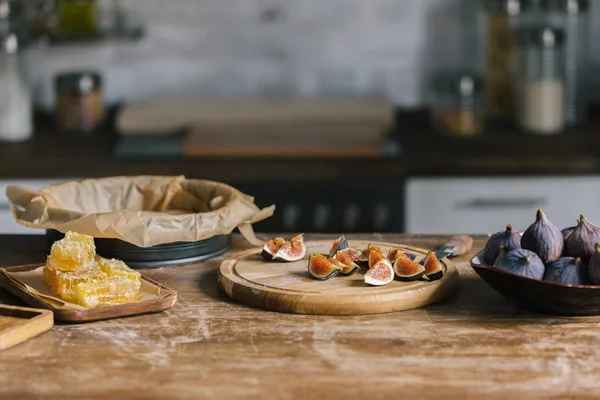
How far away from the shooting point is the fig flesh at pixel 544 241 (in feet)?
5.73

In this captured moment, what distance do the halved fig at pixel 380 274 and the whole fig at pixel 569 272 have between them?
0.28 m

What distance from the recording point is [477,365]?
152cm

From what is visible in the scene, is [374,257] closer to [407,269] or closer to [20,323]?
[407,269]

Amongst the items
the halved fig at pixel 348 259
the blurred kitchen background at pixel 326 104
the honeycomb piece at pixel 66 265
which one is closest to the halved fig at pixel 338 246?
the halved fig at pixel 348 259

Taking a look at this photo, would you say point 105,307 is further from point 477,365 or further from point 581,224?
point 581,224

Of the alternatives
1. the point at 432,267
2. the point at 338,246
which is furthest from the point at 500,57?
the point at 432,267

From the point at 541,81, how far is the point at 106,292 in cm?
247

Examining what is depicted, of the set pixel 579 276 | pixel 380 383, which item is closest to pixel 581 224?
pixel 579 276

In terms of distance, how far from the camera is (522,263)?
5.61 feet

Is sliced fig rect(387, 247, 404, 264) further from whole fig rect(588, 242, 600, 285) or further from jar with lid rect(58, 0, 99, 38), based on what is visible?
jar with lid rect(58, 0, 99, 38)

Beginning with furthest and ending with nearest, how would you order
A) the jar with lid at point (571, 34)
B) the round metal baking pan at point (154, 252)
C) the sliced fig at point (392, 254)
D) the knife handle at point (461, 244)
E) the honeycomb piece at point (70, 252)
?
1. the jar with lid at point (571, 34)
2. the knife handle at point (461, 244)
3. the round metal baking pan at point (154, 252)
4. the sliced fig at point (392, 254)
5. the honeycomb piece at point (70, 252)

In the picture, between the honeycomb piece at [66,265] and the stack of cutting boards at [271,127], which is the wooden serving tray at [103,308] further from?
the stack of cutting boards at [271,127]

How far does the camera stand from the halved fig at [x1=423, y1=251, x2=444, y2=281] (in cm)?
187

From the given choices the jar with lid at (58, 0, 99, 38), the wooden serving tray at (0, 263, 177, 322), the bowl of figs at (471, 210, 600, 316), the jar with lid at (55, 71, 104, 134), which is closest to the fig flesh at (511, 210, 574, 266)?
the bowl of figs at (471, 210, 600, 316)
